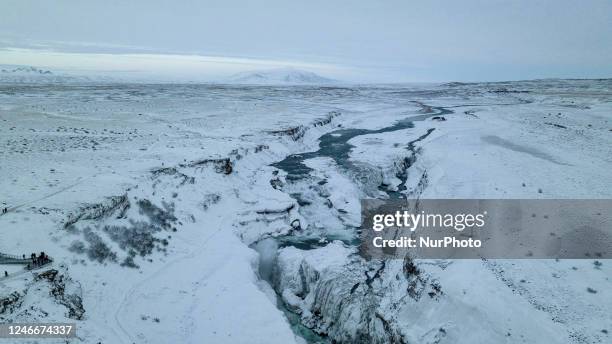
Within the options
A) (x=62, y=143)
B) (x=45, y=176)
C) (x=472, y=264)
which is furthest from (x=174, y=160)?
(x=472, y=264)

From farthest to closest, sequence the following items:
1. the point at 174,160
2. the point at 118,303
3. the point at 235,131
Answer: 1. the point at 235,131
2. the point at 174,160
3. the point at 118,303

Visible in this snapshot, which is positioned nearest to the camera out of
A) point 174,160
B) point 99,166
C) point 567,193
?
point 567,193

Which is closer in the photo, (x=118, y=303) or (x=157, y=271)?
(x=118, y=303)

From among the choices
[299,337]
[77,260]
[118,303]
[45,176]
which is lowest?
[299,337]

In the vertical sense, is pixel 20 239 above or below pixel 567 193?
below

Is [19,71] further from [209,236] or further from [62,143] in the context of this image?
[209,236]

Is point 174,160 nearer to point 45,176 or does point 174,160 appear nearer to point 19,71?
point 45,176
